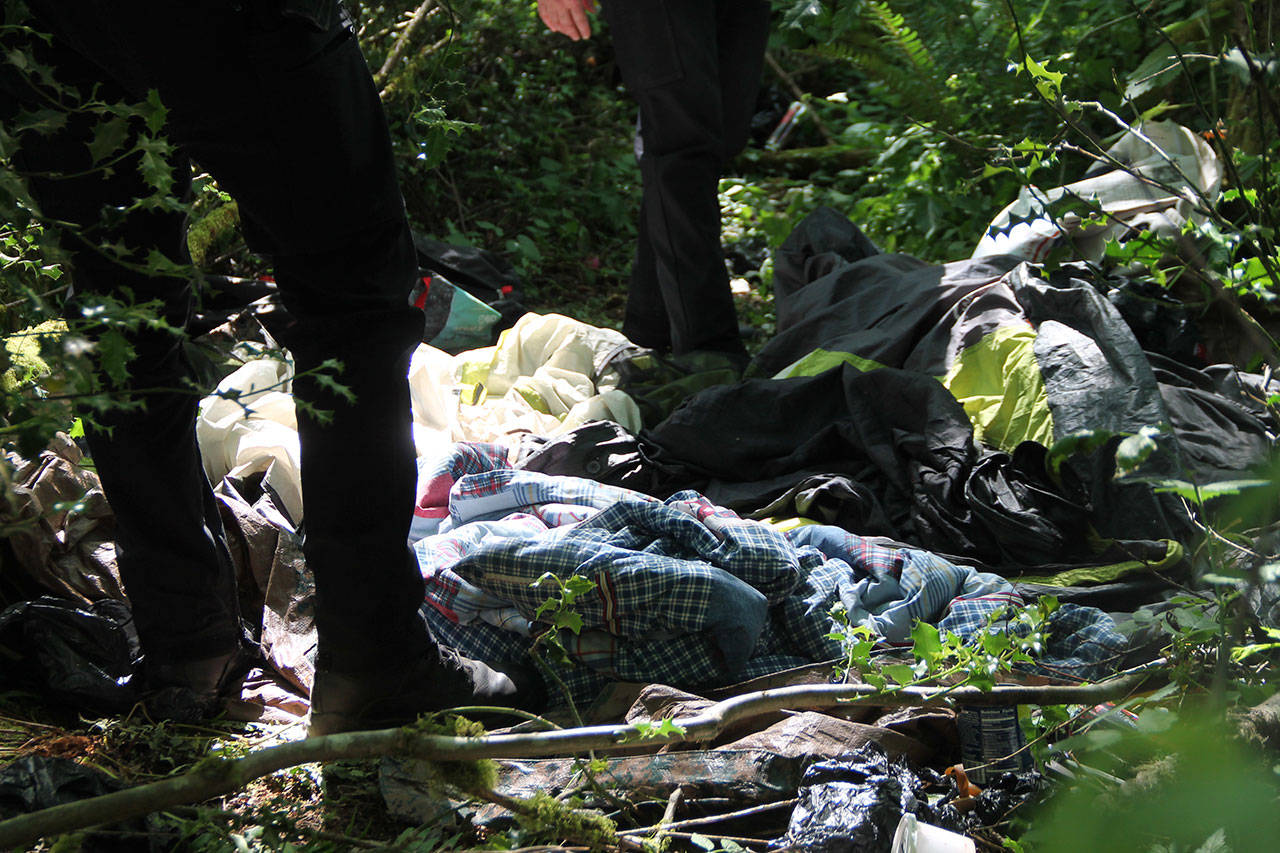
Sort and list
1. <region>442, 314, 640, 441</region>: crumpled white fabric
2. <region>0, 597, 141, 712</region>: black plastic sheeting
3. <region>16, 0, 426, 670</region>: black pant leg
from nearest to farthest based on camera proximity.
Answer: <region>16, 0, 426, 670</region>: black pant leg
<region>0, 597, 141, 712</region>: black plastic sheeting
<region>442, 314, 640, 441</region>: crumpled white fabric

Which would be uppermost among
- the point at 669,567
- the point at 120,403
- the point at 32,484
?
the point at 120,403

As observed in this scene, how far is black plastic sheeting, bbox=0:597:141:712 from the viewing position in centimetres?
176

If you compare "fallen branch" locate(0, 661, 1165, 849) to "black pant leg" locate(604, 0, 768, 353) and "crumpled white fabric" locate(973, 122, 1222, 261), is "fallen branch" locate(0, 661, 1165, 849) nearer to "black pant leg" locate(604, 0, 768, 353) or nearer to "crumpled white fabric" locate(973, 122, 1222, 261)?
"crumpled white fabric" locate(973, 122, 1222, 261)

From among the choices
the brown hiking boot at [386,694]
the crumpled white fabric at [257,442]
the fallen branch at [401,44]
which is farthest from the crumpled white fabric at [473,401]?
the fallen branch at [401,44]

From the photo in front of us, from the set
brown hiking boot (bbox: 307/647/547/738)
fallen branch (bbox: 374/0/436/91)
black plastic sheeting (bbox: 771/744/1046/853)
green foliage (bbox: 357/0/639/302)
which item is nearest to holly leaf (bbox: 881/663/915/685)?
black plastic sheeting (bbox: 771/744/1046/853)

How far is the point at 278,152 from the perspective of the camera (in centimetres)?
131

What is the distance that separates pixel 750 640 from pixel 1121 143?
2.59 m

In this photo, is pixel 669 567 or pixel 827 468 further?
pixel 827 468

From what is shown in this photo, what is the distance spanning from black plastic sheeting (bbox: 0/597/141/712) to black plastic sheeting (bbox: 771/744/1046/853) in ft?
3.67

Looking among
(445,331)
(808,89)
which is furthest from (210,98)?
(808,89)

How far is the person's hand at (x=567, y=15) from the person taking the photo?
3.00 m

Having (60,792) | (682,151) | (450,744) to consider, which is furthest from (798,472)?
(60,792)

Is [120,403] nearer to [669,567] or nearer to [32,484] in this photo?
[669,567]

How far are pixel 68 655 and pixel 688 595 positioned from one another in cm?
104
